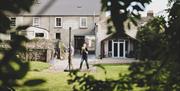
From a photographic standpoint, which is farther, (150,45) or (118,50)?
(118,50)

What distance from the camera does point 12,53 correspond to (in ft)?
7.59

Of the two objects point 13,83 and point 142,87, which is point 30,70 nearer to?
point 13,83

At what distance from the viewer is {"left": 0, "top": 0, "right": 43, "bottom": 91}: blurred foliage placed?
88.7 inches

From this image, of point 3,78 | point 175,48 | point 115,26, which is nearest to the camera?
point 3,78

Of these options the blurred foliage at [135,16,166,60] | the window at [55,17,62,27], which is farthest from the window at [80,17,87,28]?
the blurred foliage at [135,16,166,60]

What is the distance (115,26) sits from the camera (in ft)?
9.77

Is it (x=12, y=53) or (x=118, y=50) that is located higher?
(x=12, y=53)

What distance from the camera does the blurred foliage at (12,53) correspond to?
225 centimetres

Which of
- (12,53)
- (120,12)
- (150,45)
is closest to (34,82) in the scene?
(12,53)

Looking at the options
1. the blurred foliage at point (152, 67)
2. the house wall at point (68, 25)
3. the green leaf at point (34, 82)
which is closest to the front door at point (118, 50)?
the house wall at point (68, 25)

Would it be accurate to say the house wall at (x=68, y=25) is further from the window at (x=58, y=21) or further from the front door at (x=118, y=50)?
the front door at (x=118, y=50)

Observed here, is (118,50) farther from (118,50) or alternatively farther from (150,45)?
(150,45)

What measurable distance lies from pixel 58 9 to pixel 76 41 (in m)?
5.66

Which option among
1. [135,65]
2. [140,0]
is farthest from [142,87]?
[140,0]
